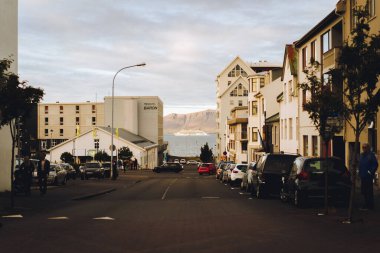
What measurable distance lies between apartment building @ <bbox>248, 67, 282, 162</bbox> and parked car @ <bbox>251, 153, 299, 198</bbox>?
37.6 metres

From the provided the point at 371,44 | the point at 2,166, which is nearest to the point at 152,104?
the point at 2,166

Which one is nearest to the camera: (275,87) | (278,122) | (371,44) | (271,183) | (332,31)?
(371,44)

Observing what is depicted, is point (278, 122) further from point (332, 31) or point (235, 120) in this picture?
point (235, 120)

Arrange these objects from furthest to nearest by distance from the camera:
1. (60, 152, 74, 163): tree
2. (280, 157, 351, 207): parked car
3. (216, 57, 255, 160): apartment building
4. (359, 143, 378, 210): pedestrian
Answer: (216, 57, 255, 160): apartment building
(60, 152, 74, 163): tree
(280, 157, 351, 207): parked car
(359, 143, 378, 210): pedestrian

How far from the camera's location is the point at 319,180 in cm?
1770

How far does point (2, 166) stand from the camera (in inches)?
1004

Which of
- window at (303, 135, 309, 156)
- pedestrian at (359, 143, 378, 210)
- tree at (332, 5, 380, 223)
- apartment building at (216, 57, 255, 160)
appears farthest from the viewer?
apartment building at (216, 57, 255, 160)

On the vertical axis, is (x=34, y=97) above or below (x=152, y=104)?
below

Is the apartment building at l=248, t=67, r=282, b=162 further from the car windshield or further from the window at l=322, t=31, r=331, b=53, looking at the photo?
the window at l=322, t=31, r=331, b=53

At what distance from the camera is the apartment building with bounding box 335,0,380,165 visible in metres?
27.2

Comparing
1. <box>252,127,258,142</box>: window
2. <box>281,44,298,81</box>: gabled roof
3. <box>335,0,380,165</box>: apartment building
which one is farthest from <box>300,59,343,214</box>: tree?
<box>252,127,258,142</box>: window

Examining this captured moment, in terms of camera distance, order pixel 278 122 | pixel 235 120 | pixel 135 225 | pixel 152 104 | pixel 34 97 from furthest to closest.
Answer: pixel 152 104 → pixel 235 120 → pixel 278 122 → pixel 34 97 → pixel 135 225

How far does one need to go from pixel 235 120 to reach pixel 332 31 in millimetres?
55846

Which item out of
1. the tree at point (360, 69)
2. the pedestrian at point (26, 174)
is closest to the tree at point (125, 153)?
the pedestrian at point (26, 174)
